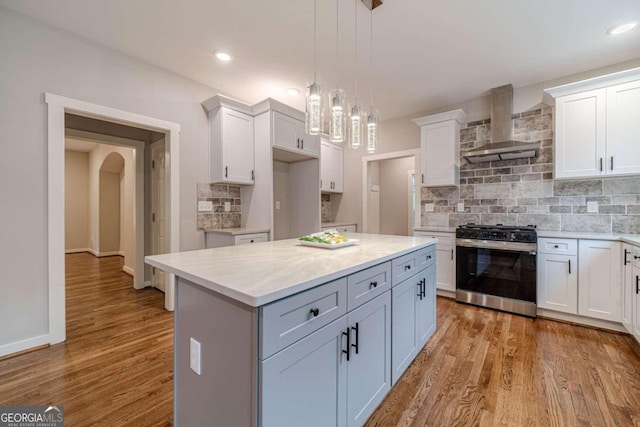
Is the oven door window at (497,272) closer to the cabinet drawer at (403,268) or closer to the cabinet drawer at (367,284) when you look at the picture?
the cabinet drawer at (403,268)

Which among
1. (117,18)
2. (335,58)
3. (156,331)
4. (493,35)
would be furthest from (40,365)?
(493,35)

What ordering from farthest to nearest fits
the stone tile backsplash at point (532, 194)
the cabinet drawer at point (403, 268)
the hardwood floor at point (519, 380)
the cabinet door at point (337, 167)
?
the cabinet door at point (337, 167)
the stone tile backsplash at point (532, 194)
the cabinet drawer at point (403, 268)
the hardwood floor at point (519, 380)

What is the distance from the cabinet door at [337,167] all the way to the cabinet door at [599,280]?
130 inches

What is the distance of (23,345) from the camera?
2182mm

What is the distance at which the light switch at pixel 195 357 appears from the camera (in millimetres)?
1164

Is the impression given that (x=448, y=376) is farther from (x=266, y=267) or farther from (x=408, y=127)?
(x=408, y=127)

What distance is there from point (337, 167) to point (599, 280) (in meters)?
3.65

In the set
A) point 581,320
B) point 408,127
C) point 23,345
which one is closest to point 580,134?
point 581,320

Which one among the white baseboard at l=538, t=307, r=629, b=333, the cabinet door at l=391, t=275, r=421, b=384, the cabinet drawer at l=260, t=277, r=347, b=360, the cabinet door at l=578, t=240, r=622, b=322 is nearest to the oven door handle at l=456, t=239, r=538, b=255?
the cabinet door at l=578, t=240, r=622, b=322

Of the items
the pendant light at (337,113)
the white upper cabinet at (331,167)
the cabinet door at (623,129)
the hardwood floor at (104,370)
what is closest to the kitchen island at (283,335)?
the hardwood floor at (104,370)

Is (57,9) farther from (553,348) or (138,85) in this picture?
(553,348)

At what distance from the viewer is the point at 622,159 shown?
104 inches

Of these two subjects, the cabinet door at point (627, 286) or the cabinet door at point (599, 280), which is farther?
the cabinet door at point (599, 280)

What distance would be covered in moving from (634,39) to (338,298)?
359 centimetres
